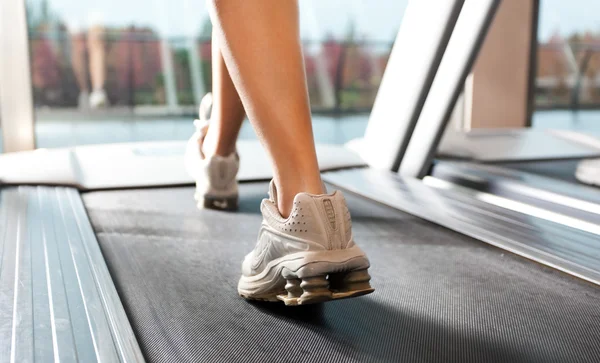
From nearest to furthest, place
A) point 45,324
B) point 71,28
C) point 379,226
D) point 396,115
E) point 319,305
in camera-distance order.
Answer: point 45,324, point 319,305, point 379,226, point 396,115, point 71,28

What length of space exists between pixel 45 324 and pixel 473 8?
1.70 meters

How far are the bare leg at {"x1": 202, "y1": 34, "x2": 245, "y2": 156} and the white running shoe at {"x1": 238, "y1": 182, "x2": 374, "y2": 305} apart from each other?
2.01ft

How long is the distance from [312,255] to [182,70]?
22.9 ft

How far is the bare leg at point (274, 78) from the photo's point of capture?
0.88m

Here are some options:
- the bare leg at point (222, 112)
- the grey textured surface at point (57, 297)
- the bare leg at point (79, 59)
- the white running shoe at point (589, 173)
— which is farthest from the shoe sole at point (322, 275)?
the bare leg at point (79, 59)

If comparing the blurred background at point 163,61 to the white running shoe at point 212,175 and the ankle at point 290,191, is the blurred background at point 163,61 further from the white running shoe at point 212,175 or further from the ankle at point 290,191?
the ankle at point 290,191

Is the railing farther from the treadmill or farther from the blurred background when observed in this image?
the treadmill

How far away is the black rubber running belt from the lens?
788mm

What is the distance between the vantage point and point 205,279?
1.09 meters

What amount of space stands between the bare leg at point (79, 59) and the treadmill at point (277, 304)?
16.0ft

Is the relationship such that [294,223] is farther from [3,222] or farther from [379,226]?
[3,222]

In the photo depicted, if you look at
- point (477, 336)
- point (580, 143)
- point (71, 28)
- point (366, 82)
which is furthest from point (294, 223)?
point (366, 82)

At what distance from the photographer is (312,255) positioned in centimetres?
83

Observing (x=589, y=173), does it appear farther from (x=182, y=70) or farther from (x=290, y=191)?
(x=182, y=70)
